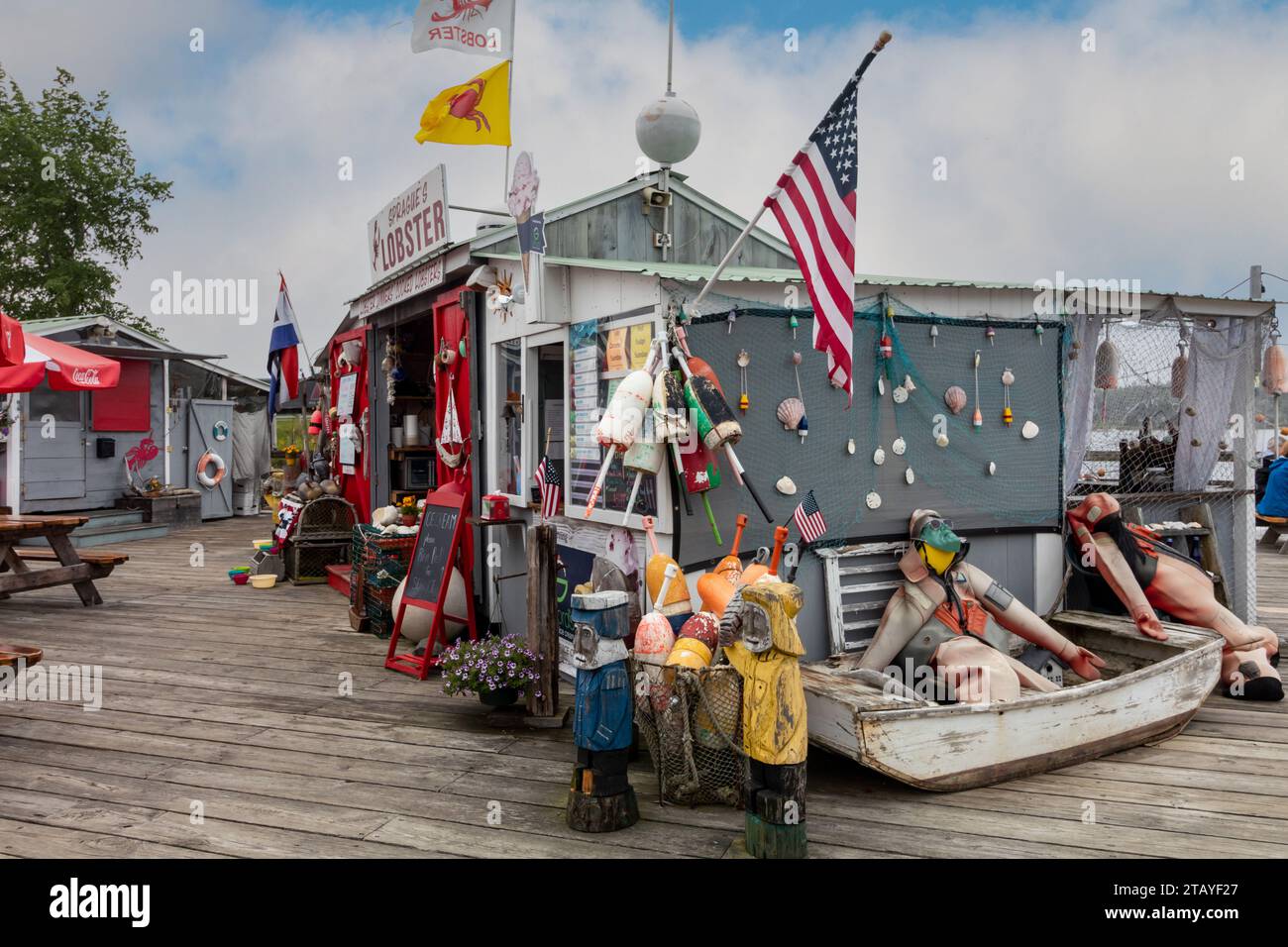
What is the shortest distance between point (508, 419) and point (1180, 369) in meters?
5.04

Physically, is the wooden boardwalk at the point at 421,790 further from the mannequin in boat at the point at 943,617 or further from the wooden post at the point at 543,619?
the mannequin in boat at the point at 943,617

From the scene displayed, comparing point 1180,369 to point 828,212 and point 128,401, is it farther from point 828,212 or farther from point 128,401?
point 128,401

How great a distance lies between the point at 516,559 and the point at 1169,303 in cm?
500

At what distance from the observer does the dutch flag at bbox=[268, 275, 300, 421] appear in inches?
428

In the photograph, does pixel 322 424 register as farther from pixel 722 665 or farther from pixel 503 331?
pixel 722 665

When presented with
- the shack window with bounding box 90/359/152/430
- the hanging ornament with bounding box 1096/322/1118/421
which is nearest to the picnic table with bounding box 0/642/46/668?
the hanging ornament with bounding box 1096/322/1118/421

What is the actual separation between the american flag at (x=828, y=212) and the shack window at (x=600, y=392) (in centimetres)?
108

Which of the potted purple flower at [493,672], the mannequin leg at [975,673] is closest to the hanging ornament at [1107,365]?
the mannequin leg at [975,673]

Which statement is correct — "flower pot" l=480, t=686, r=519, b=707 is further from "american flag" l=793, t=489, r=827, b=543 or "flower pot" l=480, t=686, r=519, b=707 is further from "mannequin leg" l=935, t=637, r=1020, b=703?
"mannequin leg" l=935, t=637, r=1020, b=703

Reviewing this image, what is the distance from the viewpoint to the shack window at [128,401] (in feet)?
49.9

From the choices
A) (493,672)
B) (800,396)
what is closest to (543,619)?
(493,672)

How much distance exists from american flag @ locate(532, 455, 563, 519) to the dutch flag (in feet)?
20.0

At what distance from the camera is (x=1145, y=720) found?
183 inches
